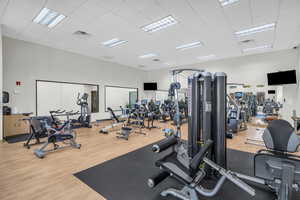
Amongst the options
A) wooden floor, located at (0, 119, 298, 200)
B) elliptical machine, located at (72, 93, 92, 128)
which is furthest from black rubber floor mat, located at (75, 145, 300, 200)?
elliptical machine, located at (72, 93, 92, 128)

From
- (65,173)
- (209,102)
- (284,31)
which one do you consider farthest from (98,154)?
(284,31)

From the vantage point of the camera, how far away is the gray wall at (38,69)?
5301 mm

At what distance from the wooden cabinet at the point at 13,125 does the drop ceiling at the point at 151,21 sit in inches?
114

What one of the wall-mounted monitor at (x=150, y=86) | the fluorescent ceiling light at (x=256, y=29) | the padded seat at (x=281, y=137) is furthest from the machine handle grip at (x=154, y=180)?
the wall-mounted monitor at (x=150, y=86)

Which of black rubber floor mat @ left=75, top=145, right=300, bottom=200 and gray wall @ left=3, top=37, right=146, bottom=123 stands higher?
gray wall @ left=3, top=37, right=146, bottom=123

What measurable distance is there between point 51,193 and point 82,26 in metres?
4.31

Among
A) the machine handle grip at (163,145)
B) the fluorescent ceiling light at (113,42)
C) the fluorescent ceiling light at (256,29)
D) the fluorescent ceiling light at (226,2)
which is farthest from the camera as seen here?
the fluorescent ceiling light at (113,42)

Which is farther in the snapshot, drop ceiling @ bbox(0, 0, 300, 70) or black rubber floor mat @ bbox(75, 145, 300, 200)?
drop ceiling @ bbox(0, 0, 300, 70)

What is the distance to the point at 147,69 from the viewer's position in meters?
11.2

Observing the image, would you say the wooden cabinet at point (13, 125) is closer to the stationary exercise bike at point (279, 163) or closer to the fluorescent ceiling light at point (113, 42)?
the fluorescent ceiling light at point (113, 42)

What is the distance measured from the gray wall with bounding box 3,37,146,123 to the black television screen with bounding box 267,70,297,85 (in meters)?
8.47

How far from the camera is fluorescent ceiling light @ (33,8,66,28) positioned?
3.74m

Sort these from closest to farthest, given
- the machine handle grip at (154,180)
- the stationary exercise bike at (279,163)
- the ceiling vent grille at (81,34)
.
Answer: the stationary exercise bike at (279,163) → the machine handle grip at (154,180) → the ceiling vent grille at (81,34)

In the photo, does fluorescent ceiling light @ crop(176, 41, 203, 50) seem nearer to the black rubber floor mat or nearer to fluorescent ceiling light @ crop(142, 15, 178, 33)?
fluorescent ceiling light @ crop(142, 15, 178, 33)
